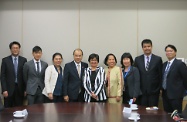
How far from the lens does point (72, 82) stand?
4.96m

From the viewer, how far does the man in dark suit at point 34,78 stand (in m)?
4.98

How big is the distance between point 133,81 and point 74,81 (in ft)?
3.80

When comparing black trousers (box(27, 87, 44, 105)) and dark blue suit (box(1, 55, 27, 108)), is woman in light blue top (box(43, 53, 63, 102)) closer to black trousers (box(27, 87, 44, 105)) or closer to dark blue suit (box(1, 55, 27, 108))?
black trousers (box(27, 87, 44, 105))

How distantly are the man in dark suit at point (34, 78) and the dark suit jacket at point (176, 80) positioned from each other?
2.49m

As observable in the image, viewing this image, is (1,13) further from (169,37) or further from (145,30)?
(169,37)

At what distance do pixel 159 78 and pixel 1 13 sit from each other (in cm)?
370

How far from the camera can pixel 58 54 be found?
16.9 feet

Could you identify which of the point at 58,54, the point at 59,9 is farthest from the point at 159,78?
the point at 59,9

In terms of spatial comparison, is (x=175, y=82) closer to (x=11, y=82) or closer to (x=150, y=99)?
(x=150, y=99)

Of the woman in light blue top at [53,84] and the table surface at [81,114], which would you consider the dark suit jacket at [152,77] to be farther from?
the woman in light blue top at [53,84]

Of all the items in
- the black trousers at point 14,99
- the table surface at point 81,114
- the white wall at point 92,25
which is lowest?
the black trousers at point 14,99

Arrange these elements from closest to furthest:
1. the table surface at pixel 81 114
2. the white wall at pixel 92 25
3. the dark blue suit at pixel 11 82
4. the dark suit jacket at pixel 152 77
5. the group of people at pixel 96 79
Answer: the table surface at pixel 81 114 < the group of people at pixel 96 79 < the dark suit jacket at pixel 152 77 < the dark blue suit at pixel 11 82 < the white wall at pixel 92 25

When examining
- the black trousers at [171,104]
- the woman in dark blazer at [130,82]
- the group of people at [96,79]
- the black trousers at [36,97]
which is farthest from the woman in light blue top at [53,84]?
the black trousers at [171,104]

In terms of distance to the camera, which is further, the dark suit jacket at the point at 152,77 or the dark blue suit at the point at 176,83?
the dark suit jacket at the point at 152,77
